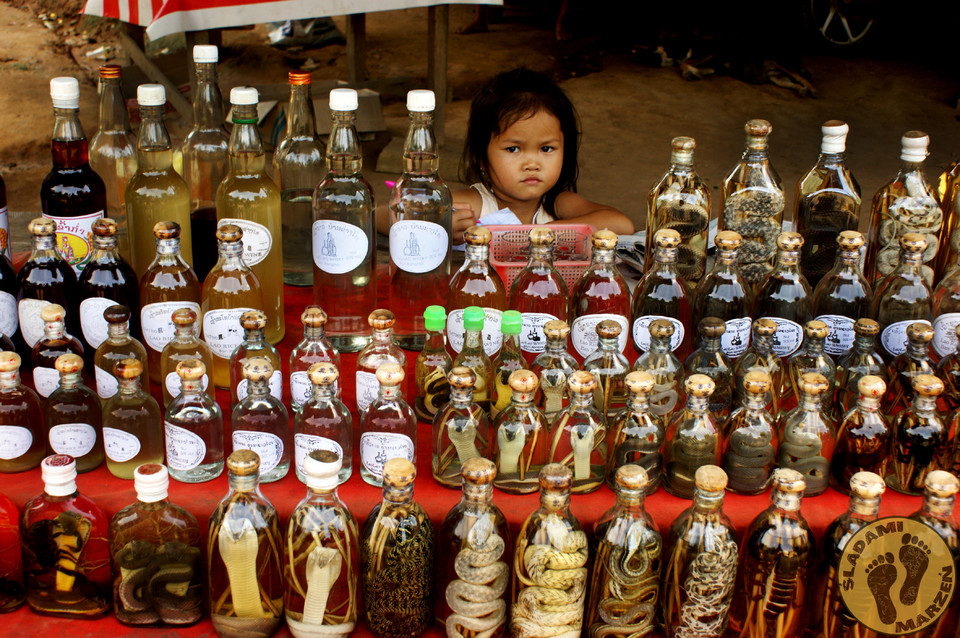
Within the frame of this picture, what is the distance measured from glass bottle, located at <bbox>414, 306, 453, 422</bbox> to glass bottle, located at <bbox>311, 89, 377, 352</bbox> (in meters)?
0.22

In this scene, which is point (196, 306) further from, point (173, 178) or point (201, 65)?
point (201, 65)

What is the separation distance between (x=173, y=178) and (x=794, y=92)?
19.6 feet

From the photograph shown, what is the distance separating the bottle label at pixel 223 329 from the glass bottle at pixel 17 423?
28cm

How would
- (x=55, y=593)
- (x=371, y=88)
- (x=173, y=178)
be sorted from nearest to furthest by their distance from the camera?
(x=55, y=593)
(x=173, y=178)
(x=371, y=88)

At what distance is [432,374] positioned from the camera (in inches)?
61.8

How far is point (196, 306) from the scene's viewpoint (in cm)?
158

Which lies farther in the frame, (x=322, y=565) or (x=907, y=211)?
(x=907, y=211)

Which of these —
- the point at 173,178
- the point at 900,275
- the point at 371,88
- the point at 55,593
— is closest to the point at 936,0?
the point at 371,88

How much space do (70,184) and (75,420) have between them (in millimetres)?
458

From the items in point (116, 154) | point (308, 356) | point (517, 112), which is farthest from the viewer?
point (517, 112)

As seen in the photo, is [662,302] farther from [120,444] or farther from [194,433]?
[120,444]

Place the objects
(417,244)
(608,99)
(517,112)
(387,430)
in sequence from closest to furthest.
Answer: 1. (387,430)
2. (417,244)
3. (517,112)
4. (608,99)

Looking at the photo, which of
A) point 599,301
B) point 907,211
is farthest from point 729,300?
point 907,211

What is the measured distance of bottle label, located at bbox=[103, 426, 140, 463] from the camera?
142cm
